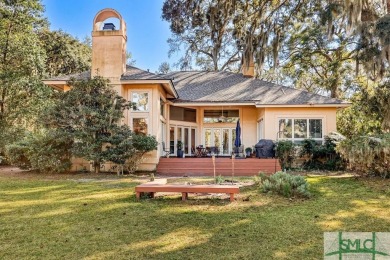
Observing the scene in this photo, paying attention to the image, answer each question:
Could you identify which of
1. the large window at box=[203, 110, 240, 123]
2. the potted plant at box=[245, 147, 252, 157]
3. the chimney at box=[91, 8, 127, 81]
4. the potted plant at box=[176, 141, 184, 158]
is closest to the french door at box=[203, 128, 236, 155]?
the large window at box=[203, 110, 240, 123]

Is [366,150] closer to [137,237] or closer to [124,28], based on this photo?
[137,237]

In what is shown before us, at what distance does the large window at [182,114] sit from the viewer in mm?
19672

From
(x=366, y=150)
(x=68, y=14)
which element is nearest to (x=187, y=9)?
(x=68, y=14)

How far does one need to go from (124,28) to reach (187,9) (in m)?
8.70

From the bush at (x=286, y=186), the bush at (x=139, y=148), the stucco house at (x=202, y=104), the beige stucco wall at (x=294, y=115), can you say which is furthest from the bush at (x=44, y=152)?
the beige stucco wall at (x=294, y=115)

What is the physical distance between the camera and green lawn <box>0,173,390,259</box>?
454 cm

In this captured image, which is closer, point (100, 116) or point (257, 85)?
point (100, 116)

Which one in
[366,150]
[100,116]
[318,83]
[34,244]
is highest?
[318,83]

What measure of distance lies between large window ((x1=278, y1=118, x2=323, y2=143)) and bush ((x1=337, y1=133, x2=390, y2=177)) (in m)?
7.06

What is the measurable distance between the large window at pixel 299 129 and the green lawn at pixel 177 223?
9.26 metres

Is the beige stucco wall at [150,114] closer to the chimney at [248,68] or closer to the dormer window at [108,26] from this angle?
the dormer window at [108,26]

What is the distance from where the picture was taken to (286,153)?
16.0 m

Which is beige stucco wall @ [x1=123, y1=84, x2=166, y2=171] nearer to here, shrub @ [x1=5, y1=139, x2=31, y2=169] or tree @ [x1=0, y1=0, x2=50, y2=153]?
shrub @ [x1=5, y1=139, x2=31, y2=169]

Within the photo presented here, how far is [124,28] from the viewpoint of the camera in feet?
52.1
